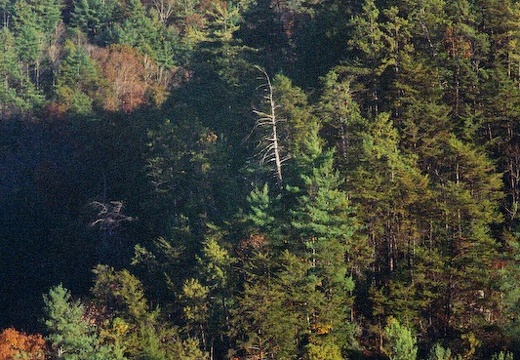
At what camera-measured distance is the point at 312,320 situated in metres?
32.6

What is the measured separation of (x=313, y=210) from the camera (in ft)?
106

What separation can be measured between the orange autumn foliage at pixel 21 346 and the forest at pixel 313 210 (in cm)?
9

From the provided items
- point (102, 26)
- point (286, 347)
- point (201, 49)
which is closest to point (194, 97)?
point (201, 49)

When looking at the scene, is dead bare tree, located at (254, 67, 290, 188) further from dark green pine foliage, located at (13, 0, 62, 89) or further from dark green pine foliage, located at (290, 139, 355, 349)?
dark green pine foliage, located at (13, 0, 62, 89)

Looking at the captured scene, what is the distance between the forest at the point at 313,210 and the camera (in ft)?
104

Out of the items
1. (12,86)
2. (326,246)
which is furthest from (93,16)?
(326,246)

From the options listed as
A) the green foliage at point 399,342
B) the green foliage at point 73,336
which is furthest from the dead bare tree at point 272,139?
the green foliage at point 73,336

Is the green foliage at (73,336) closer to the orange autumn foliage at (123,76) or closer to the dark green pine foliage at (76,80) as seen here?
the orange autumn foliage at (123,76)

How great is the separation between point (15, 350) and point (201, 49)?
78.4 ft

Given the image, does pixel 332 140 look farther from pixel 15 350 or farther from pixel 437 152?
pixel 15 350

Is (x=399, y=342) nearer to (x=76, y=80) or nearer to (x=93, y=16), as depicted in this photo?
(x=76, y=80)

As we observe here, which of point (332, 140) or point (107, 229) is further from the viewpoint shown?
point (107, 229)

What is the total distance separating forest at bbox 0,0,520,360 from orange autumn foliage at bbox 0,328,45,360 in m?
0.09

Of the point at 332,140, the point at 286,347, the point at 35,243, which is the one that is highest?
the point at 332,140
